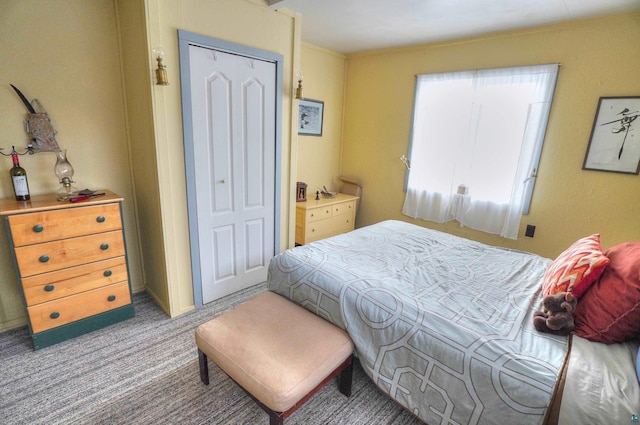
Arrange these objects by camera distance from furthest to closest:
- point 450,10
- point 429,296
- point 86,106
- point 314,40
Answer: point 314,40
point 450,10
point 86,106
point 429,296

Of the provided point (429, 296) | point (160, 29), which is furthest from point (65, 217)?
point (429, 296)

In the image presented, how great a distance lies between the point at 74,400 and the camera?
5.31 feet

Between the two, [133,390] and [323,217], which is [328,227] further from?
[133,390]

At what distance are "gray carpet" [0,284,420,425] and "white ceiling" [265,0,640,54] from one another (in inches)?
107

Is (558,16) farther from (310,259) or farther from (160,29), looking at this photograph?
(160,29)

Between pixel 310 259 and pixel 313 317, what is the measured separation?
1.30ft

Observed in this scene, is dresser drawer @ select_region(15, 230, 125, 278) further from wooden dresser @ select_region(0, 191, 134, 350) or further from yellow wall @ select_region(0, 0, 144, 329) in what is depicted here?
yellow wall @ select_region(0, 0, 144, 329)

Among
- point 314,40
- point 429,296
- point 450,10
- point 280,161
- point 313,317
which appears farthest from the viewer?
point 314,40

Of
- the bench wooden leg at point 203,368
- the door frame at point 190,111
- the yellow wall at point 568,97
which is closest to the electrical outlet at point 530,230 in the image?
the yellow wall at point 568,97

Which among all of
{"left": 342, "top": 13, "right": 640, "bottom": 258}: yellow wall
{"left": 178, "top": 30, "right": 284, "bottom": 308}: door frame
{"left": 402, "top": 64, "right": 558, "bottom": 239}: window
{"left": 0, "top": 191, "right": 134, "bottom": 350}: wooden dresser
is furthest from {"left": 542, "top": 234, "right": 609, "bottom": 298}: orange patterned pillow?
{"left": 0, "top": 191, "right": 134, "bottom": 350}: wooden dresser

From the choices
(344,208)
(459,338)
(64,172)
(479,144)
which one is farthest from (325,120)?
(459,338)

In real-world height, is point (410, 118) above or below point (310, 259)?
above

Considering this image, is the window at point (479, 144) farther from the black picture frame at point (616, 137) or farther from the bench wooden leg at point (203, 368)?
the bench wooden leg at point (203, 368)

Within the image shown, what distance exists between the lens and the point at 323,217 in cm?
364
